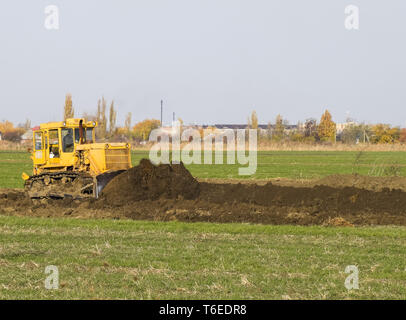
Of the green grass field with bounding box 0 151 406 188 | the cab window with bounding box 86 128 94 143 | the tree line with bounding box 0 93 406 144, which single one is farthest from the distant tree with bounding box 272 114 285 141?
the cab window with bounding box 86 128 94 143

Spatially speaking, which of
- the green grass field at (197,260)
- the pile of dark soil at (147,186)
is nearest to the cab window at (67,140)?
the pile of dark soil at (147,186)

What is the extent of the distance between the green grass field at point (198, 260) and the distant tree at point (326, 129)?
88.2 meters

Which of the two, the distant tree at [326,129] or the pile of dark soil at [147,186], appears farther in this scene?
the distant tree at [326,129]

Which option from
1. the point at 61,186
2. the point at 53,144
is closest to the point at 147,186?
the point at 61,186

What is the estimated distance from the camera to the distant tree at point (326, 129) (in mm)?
103644

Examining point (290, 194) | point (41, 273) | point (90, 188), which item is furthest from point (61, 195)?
point (41, 273)

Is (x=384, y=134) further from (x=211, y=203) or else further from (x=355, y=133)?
(x=211, y=203)

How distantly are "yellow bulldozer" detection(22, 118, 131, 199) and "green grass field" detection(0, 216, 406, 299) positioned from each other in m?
5.23

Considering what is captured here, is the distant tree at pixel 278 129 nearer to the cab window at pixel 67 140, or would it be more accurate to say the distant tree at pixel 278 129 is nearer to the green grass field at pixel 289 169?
the green grass field at pixel 289 169

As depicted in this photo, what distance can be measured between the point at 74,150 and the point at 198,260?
1350 centimetres

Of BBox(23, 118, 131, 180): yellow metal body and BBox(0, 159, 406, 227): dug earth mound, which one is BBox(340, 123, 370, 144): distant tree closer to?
BBox(23, 118, 131, 180): yellow metal body

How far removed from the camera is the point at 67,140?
24.4m

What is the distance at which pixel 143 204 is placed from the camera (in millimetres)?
21000
